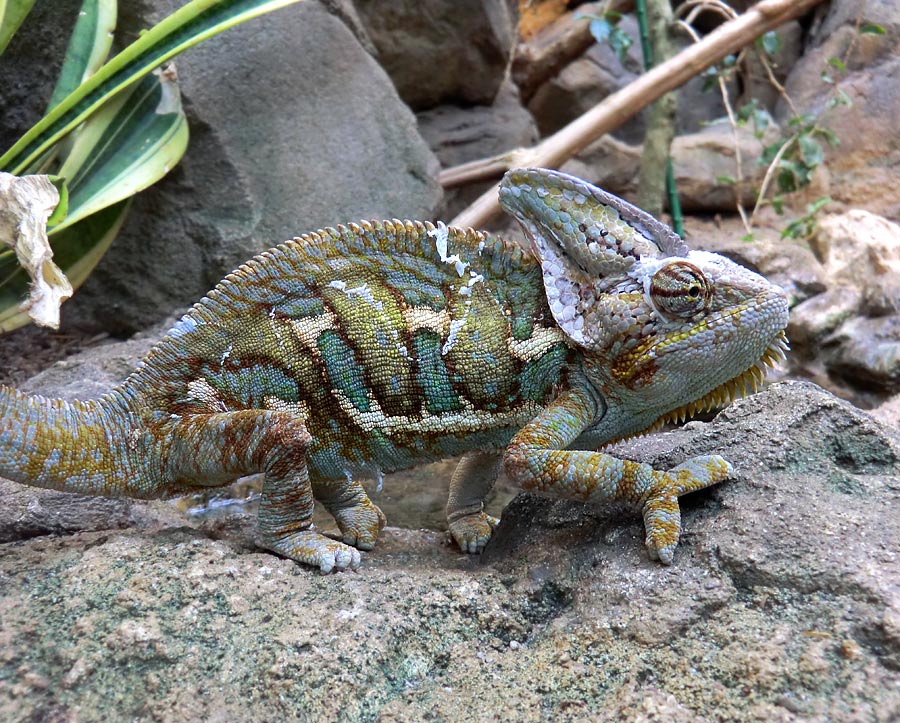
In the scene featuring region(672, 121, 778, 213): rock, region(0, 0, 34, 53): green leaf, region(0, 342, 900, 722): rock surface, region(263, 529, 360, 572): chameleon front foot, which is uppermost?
region(0, 0, 34, 53): green leaf

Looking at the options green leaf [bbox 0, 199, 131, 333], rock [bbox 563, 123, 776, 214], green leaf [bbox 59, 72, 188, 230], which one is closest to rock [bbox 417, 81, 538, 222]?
rock [bbox 563, 123, 776, 214]

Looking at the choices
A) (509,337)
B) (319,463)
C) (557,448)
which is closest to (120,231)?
(319,463)

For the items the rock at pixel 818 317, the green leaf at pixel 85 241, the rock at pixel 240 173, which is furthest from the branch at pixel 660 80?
the green leaf at pixel 85 241

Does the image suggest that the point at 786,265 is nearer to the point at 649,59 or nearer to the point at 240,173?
the point at 649,59

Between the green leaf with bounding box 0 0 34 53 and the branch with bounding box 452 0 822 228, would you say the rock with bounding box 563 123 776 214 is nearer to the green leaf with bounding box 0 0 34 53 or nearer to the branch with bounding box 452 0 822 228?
the branch with bounding box 452 0 822 228

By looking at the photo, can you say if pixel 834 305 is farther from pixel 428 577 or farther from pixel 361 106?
pixel 428 577

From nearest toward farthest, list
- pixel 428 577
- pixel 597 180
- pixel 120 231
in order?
1. pixel 428 577
2. pixel 120 231
3. pixel 597 180
